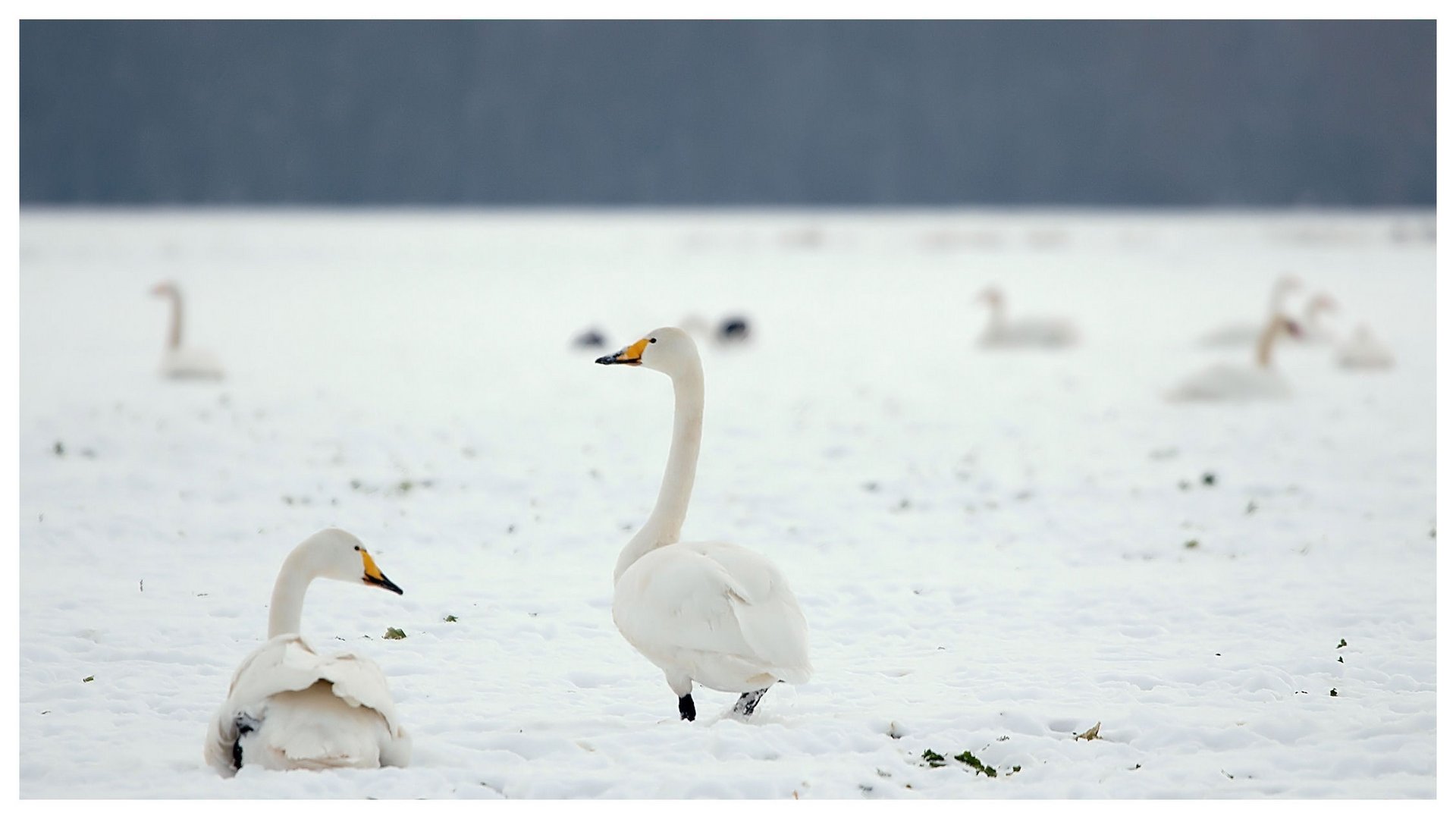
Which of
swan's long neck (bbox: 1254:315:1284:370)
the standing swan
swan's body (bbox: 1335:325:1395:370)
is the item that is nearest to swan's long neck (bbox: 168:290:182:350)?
swan's long neck (bbox: 1254:315:1284:370)

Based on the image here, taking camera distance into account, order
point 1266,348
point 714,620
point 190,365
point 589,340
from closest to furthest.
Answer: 1. point 714,620
2. point 190,365
3. point 1266,348
4. point 589,340

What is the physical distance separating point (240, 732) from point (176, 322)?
11.2 meters

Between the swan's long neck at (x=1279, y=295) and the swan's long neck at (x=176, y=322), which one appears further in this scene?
the swan's long neck at (x=1279, y=295)

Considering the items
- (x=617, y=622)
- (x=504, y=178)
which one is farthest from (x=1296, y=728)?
(x=504, y=178)

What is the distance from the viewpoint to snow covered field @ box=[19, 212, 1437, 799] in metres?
4.29

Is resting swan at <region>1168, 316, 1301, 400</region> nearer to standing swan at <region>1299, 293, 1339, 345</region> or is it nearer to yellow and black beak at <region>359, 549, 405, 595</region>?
standing swan at <region>1299, 293, 1339, 345</region>

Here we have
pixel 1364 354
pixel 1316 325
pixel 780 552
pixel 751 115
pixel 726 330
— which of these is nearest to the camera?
pixel 780 552

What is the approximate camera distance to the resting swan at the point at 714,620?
167 inches

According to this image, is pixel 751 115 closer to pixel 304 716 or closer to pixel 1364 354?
pixel 1364 354

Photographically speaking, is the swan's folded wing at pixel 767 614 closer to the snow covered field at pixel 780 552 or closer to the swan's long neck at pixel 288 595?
the snow covered field at pixel 780 552

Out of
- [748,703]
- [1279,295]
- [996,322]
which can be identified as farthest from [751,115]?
[748,703]

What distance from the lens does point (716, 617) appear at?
4.29 metres

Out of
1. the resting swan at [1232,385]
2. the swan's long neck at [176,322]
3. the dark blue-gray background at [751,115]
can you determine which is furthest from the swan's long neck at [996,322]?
the dark blue-gray background at [751,115]

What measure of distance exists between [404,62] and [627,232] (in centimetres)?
3151
